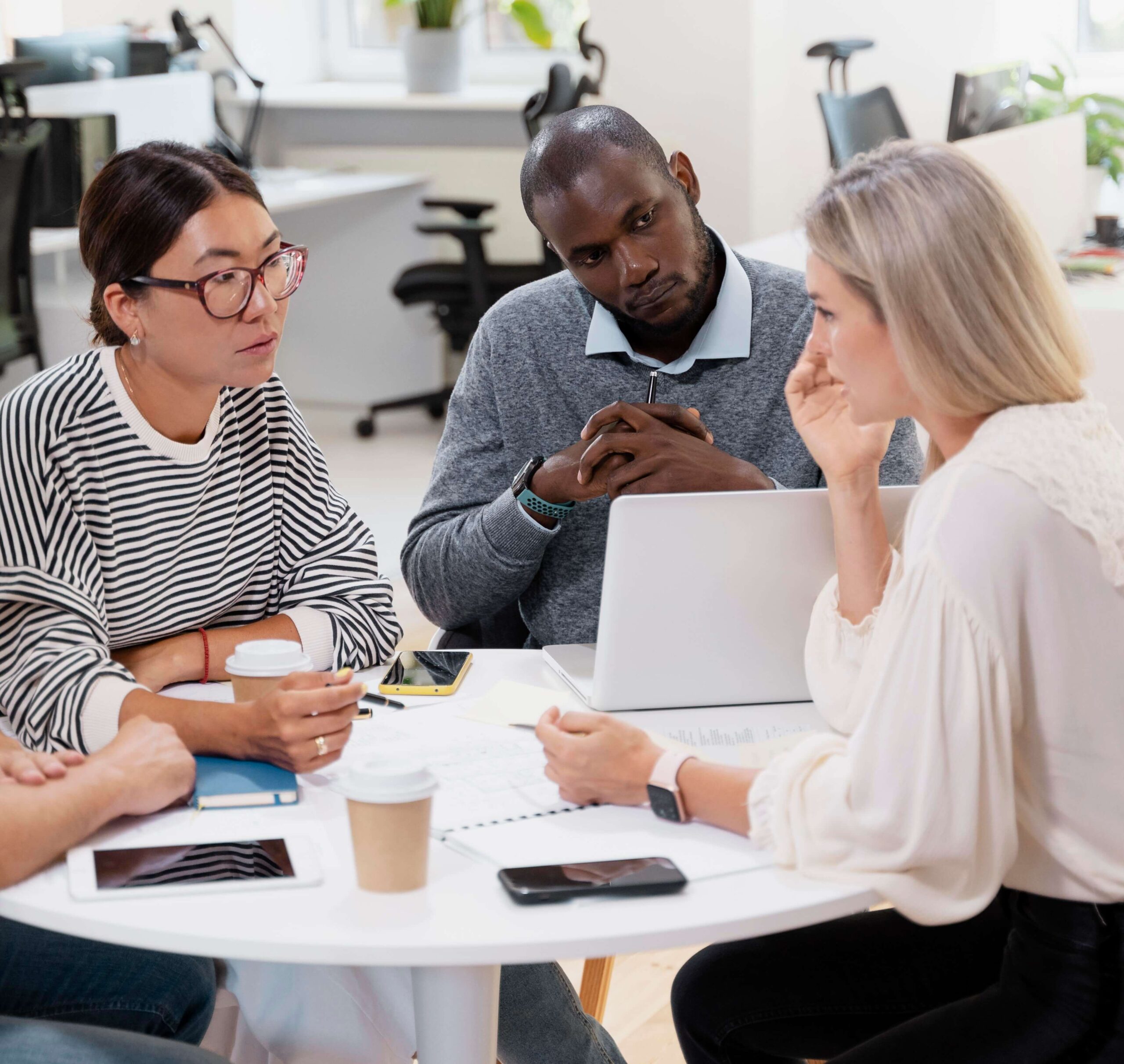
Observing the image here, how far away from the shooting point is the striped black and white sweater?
131 centimetres

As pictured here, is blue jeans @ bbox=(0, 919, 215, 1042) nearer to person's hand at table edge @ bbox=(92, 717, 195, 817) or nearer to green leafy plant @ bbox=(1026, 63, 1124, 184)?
person's hand at table edge @ bbox=(92, 717, 195, 817)

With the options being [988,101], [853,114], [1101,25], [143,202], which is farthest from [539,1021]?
[1101,25]

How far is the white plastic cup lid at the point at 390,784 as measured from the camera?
3.10ft

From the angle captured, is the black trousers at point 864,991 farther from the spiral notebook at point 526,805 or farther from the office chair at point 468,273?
the office chair at point 468,273

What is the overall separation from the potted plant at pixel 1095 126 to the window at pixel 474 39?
5.65 feet

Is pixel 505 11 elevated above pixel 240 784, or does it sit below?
above

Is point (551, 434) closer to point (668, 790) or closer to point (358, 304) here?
point (668, 790)

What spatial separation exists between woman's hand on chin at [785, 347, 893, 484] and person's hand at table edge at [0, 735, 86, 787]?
2.37 ft

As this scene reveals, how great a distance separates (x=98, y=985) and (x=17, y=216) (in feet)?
9.63

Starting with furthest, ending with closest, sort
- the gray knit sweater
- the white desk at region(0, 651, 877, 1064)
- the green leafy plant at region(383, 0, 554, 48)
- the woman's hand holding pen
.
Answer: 1. the green leafy plant at region(383, 0, 554, 48)
2. the gray knit sweater
3. the woman's hand holding pen
4. the white desk at region(0, 651, 877, 1064)

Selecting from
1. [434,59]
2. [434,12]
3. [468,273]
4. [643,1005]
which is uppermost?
[434,12]

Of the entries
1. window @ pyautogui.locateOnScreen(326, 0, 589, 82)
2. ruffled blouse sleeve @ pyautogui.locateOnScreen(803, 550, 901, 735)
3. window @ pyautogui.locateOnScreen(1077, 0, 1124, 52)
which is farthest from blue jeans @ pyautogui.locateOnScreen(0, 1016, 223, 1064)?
window @ pyautogui.locateOnScreen(1077, 0, 1124, 52)

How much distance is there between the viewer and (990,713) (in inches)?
38.7

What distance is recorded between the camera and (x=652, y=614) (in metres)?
1.28
